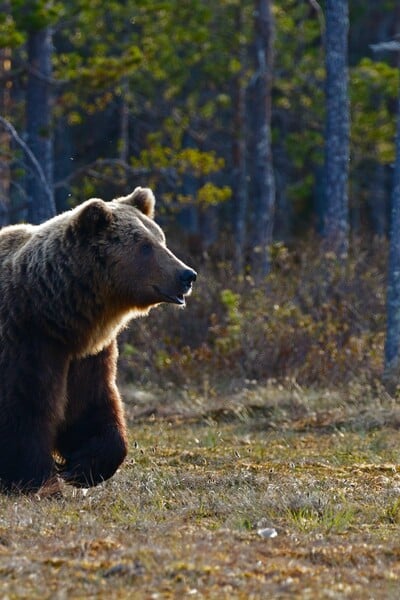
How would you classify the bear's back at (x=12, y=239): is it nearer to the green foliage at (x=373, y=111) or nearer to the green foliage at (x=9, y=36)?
the green foliage at (x=9, y=36)

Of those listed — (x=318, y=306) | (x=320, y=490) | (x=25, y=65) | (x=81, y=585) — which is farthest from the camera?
(x=25, y=65)

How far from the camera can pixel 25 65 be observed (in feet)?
51.8

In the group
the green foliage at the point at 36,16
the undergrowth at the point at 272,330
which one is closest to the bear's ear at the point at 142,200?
the undergrowth at the point at 272,330

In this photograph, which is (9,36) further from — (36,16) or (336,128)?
(336,128)

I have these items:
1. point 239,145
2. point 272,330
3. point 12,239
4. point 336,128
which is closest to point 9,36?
point 336,128

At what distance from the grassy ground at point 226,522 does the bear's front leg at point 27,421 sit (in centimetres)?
20

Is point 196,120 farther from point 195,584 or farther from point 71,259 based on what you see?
point 195,584

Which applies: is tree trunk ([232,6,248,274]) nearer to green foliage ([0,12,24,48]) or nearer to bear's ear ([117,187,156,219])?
green foliage ([0,12,24,48])

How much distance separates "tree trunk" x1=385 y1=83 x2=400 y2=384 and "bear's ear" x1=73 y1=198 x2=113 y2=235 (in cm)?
479

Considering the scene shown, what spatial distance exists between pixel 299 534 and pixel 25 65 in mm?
11688

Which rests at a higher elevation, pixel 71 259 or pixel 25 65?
pixel 25 65

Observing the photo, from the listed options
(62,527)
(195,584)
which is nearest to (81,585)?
(195,584)

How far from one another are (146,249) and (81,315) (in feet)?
1.71

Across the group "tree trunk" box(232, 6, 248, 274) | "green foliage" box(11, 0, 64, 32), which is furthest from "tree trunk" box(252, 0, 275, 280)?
"green foliage" box(11, 0, 64, 32)
